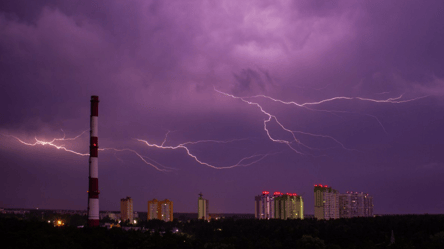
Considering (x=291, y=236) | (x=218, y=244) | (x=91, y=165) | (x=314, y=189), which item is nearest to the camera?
(x=218, y=244)

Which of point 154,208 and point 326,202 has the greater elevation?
point 326,202

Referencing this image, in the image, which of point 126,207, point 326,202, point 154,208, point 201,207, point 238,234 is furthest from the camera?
point 201,207

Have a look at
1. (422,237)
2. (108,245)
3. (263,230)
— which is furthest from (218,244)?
(263,230)

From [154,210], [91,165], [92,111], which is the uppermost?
[92,111]

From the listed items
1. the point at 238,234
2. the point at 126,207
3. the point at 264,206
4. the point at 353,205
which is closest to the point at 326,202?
the point at 353,205

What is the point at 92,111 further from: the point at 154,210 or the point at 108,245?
the point at 154,210

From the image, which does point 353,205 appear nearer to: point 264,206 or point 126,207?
point 264,206
